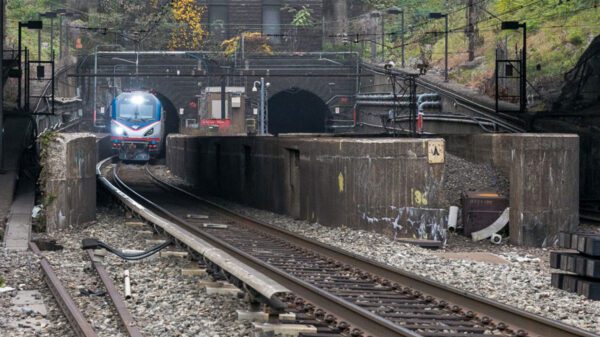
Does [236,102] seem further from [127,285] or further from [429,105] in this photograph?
[127,285]

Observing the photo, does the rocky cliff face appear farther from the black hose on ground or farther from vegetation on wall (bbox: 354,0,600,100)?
the black hose on ground

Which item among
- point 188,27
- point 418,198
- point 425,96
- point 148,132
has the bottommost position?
point 418,198

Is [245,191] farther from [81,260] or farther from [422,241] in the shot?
[81,260]

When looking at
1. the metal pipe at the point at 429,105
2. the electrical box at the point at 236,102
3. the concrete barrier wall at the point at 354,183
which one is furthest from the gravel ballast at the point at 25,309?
the electrical box at the point at 236,102

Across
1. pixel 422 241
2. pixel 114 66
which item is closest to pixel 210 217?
pixel 422 241

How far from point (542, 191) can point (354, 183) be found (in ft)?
11.6

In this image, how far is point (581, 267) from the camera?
12844mm

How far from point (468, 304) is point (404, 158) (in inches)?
302

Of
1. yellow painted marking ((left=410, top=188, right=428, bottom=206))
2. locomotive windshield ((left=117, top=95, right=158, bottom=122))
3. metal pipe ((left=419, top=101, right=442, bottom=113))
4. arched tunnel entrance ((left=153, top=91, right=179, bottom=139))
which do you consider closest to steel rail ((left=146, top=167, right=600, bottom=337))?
yellow painted marking ((left=410, top=188, right=428, bottom=206))

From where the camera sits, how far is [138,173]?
46.3m

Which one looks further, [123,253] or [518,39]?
[518,39]

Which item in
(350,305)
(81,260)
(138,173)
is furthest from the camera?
(138,173)

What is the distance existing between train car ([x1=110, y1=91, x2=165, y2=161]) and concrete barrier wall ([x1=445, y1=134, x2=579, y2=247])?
37652mm

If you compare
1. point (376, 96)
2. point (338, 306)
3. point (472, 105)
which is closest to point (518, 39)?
point (376, 96)
